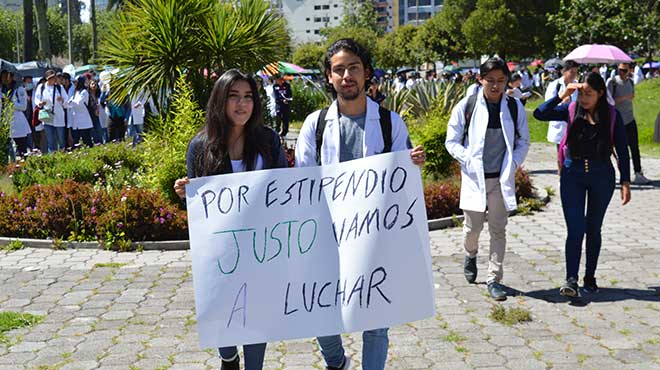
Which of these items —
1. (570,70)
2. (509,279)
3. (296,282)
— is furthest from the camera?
(570,70)

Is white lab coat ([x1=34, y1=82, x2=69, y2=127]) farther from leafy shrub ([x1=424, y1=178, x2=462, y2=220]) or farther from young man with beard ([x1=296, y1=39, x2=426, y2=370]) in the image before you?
young man with beard ([x1=296, y1=39, x2=426, y2=370])

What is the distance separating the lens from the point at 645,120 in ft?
74.1

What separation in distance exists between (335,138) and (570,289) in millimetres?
3065

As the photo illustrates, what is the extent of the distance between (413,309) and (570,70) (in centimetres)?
492

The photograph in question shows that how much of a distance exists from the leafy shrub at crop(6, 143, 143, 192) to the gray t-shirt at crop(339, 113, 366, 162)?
23.1 ft

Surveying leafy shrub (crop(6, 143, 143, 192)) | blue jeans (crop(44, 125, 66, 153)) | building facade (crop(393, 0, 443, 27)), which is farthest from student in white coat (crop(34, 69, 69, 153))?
building facade (crop(393, 0, 443, 27))

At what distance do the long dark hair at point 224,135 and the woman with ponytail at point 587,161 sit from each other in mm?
3103

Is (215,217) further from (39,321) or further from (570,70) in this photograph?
(570,70)

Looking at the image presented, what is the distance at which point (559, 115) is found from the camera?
264 inches

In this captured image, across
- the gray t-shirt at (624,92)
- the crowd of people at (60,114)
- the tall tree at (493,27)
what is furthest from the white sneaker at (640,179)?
the tall tree at (493,27)

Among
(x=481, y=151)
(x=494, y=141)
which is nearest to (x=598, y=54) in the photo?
(x=494, y=141)

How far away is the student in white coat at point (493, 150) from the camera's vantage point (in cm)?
644

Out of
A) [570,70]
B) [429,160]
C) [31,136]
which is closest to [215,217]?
[570,70]

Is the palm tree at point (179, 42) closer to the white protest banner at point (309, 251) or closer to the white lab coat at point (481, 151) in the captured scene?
the white lab coat at point (481, 151)
